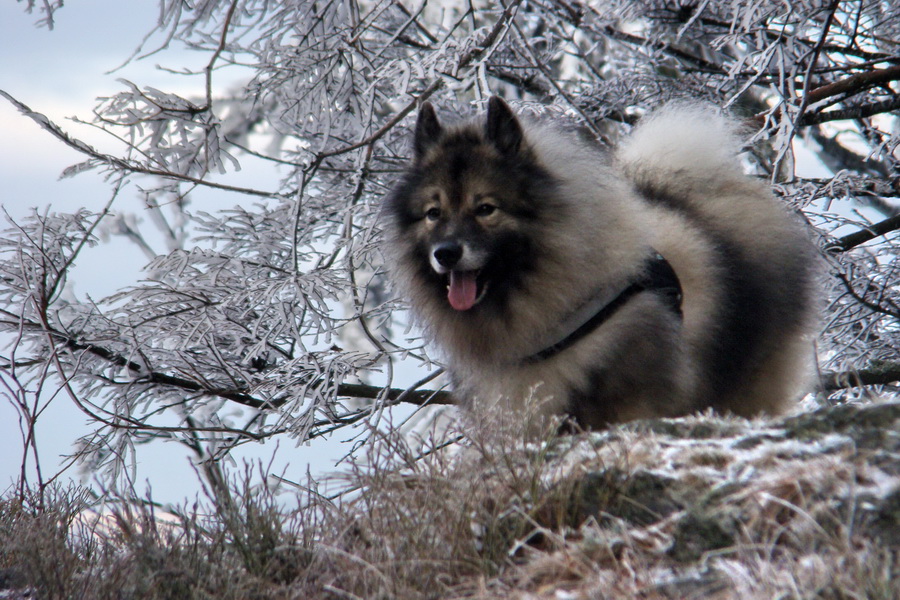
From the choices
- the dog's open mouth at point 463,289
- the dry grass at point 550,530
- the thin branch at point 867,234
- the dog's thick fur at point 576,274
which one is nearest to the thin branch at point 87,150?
the dog's thick fur at point 576,274

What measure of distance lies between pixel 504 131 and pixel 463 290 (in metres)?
0.78

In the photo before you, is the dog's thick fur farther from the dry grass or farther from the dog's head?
the dry grass

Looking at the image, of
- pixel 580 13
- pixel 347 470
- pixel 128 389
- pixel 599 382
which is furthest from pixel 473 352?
pixel 580 13

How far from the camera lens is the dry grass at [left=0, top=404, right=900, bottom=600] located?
2107 mm

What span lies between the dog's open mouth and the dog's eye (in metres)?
0.29

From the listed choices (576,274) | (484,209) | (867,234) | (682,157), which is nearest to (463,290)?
(484,209)

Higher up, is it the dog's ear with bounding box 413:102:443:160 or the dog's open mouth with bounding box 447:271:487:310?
the dog's ear with bounding box 413:102:443:160

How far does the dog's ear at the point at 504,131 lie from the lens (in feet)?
13.0

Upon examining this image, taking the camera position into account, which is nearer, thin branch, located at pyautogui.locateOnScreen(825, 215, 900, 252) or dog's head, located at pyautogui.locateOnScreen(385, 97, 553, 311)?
dog's head, located at pyautogui.locateOnScreen(385, 97, 553, 311)

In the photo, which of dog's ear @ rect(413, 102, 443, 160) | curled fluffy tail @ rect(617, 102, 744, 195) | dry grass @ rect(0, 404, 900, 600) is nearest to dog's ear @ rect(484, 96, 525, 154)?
dog's ear @ rect(413, 102, 443, 160)

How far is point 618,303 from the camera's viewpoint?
3.92m

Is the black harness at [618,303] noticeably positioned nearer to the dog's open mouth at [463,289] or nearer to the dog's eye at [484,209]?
the dog's open mouth at [463,289]

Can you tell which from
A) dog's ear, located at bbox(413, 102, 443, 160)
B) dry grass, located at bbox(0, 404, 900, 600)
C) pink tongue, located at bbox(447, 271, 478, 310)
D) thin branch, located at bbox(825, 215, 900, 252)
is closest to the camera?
dry grass, located at bbox(0, 404, 900, 600)

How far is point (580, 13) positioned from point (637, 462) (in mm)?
5816
